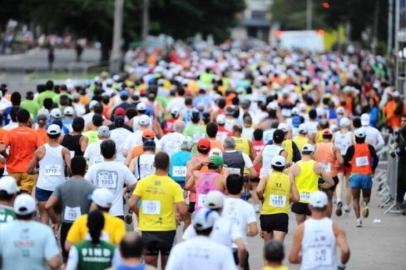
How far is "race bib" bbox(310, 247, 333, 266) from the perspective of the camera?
37.3 feet

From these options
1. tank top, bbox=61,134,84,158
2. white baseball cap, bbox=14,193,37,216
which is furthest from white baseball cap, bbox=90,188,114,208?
tank top, bbox=61,134,84,158

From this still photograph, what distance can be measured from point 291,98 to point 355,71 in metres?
24.2

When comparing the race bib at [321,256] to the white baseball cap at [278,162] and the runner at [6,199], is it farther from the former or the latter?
the white baseball cap at [278,162]

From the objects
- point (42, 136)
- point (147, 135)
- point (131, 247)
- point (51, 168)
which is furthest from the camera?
point (42, 136)

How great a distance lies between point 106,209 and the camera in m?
11.5

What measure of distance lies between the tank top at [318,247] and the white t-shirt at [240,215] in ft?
3.63

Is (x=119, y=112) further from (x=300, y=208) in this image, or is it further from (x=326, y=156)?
(x=300, y=208)

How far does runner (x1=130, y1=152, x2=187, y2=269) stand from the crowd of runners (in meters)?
0.01

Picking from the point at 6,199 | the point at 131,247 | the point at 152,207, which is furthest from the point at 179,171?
the point at 131,247

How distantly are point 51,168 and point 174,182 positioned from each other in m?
2.82

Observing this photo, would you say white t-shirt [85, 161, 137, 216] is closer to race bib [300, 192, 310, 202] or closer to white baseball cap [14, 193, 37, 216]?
white baseball cap [14, 193, 37, 216]

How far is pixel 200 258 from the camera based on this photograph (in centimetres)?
1028

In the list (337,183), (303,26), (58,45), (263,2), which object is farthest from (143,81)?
(263,2)

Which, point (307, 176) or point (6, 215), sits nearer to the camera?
point (6, 215)
